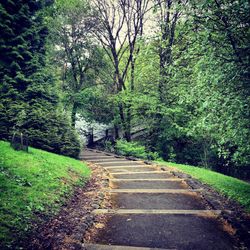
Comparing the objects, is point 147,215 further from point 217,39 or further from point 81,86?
point 81,86

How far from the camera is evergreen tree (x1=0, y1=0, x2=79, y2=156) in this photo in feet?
34.0

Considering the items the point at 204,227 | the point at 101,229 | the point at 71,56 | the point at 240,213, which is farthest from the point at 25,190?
the point at 71,56

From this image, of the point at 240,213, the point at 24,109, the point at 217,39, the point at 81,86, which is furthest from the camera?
the point at 81,86

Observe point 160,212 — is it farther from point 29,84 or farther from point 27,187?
point 29,84

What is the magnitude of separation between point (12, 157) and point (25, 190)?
2.06 m

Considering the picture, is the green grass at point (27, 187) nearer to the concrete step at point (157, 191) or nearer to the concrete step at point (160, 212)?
the concrete step at point (160, 212)

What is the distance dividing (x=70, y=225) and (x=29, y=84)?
30.5 feet

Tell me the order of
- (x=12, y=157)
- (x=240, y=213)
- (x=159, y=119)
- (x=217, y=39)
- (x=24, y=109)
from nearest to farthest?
1. (x=217, y=39)
2. (x=240, y=213)
3. (x=12, y=157)
4. (x=24, y=109)
5. (x=159, y=119)

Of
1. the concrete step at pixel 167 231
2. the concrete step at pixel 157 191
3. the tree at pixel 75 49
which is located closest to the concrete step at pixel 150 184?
the concrete step at pixel 157 191

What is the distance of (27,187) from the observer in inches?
212

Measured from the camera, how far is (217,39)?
502cm

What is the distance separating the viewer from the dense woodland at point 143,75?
4.82 m

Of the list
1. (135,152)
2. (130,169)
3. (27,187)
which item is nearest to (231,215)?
(27,187)

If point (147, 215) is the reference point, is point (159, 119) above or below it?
above
